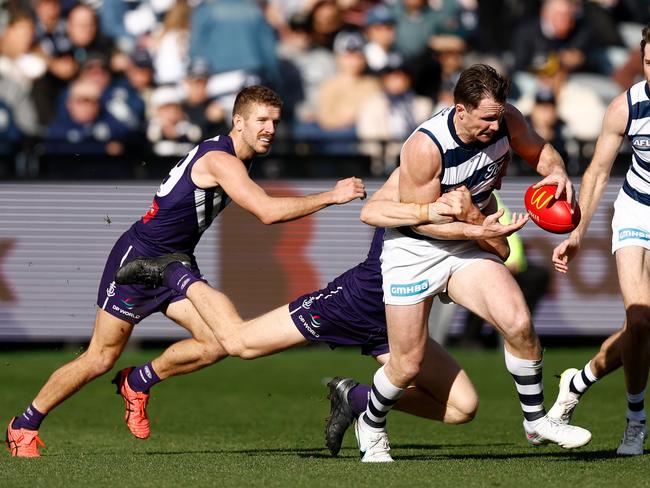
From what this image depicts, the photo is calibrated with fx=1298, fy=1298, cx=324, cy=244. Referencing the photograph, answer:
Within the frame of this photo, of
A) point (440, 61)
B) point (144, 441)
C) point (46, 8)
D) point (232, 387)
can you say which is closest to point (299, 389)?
point (232, 387)

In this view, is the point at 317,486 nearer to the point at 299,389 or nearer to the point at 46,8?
the point at 299,389

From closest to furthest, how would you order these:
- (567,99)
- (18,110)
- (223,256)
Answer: (223,256)
(18,110)
(567,99)

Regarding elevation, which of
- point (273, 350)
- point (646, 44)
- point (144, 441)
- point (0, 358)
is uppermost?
point (646, 44)

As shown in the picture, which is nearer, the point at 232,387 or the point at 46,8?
the point at 232,387

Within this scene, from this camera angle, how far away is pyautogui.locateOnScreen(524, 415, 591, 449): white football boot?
712 centimetres

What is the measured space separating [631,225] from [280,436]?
3.07 metres

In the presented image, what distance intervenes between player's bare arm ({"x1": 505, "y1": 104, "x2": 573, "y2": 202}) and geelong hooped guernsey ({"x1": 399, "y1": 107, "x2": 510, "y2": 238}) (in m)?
0.07

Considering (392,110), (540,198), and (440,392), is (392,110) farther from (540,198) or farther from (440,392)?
(540,198)

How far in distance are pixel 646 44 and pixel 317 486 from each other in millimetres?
3210

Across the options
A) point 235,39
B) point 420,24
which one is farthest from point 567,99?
point 235,39

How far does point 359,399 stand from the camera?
26.0 feet

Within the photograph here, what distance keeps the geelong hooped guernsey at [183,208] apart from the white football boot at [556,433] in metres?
2.47

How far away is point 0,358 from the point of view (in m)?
14.2

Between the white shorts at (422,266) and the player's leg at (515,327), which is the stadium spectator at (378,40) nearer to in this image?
the white shorts at (422,266)
